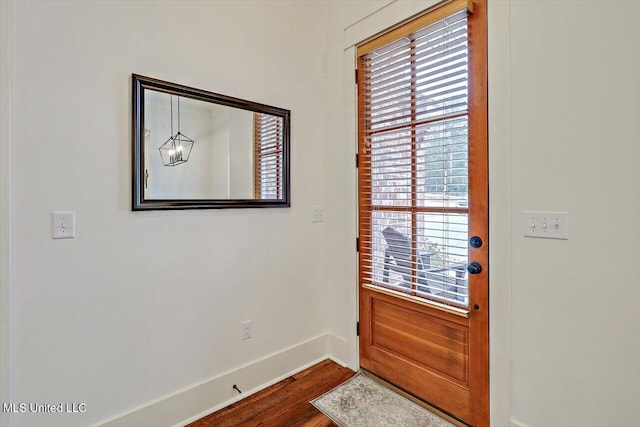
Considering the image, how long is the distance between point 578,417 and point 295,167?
6.76 feet

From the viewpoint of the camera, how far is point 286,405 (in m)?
1.95

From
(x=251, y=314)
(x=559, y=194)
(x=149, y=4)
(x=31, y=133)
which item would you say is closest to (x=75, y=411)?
(x=251, y=314)

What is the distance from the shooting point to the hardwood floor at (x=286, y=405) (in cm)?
180

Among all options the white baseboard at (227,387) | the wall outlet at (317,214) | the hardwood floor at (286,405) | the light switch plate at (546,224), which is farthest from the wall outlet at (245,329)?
the light switch plate at (546,224)

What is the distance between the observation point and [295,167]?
234cm

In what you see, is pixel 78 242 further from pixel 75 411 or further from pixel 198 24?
pixel 198 24

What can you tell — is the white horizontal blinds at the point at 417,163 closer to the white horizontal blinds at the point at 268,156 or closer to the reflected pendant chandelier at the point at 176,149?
the white horizontal blinds at the point at 268,156

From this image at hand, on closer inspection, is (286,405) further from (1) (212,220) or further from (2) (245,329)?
(1) (212,220)

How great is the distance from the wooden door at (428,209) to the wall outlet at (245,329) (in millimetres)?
810

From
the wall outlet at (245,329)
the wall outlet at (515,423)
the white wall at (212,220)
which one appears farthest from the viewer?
the wall outlet at (245,329)

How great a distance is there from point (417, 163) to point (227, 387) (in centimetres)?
184

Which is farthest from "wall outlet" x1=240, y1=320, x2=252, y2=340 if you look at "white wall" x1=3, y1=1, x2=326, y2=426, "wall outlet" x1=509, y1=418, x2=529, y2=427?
"wall outlet" x1=509, y1=418, x2=529, y2=427

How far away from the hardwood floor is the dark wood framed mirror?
125 centimetres

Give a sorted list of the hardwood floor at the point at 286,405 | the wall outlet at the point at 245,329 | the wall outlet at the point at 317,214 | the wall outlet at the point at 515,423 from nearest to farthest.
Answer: the wall outlet at the point at 515,423
the hardwood floor at the point at 286,405
the wall outlet at the point at 245,329
the wall outlet at the point at 317,214
